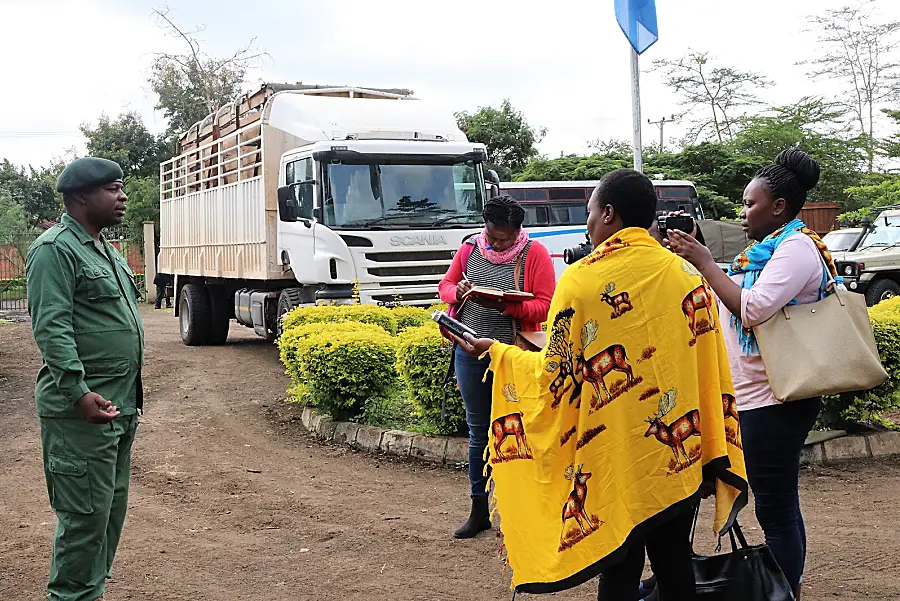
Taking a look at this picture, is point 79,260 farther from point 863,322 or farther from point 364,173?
point 364,173

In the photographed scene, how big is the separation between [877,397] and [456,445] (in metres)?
3.19

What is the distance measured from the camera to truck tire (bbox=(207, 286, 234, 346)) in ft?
52.3

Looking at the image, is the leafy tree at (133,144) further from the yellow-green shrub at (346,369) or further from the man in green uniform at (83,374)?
the man in green uniform at (83,374)

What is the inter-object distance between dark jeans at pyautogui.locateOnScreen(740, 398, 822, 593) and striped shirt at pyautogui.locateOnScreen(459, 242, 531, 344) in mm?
1718

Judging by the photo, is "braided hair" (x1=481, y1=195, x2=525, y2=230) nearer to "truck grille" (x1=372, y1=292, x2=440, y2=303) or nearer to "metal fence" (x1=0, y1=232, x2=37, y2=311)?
"truck grille" (x1=372, y1=292, x2=440, y2=303)

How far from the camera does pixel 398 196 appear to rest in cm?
1134

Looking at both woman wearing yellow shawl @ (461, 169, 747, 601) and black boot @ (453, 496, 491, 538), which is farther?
black boot @ (453, 496, 491, 538)

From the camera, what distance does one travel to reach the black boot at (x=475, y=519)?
17.3ft

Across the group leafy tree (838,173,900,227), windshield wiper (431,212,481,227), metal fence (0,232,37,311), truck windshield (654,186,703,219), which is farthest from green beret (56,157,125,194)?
metal fence (0,232,37,311)

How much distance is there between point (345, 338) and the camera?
8.13m

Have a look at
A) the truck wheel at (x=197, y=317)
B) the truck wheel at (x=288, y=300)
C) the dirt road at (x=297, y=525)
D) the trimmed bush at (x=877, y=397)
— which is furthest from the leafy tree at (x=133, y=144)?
the trimmed bush at (x=877, y=397)

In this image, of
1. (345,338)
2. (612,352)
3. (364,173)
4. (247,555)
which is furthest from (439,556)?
(364,173)

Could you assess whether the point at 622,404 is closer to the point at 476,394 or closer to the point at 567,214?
the point at 476,394

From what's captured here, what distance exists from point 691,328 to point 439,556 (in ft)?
8.31
